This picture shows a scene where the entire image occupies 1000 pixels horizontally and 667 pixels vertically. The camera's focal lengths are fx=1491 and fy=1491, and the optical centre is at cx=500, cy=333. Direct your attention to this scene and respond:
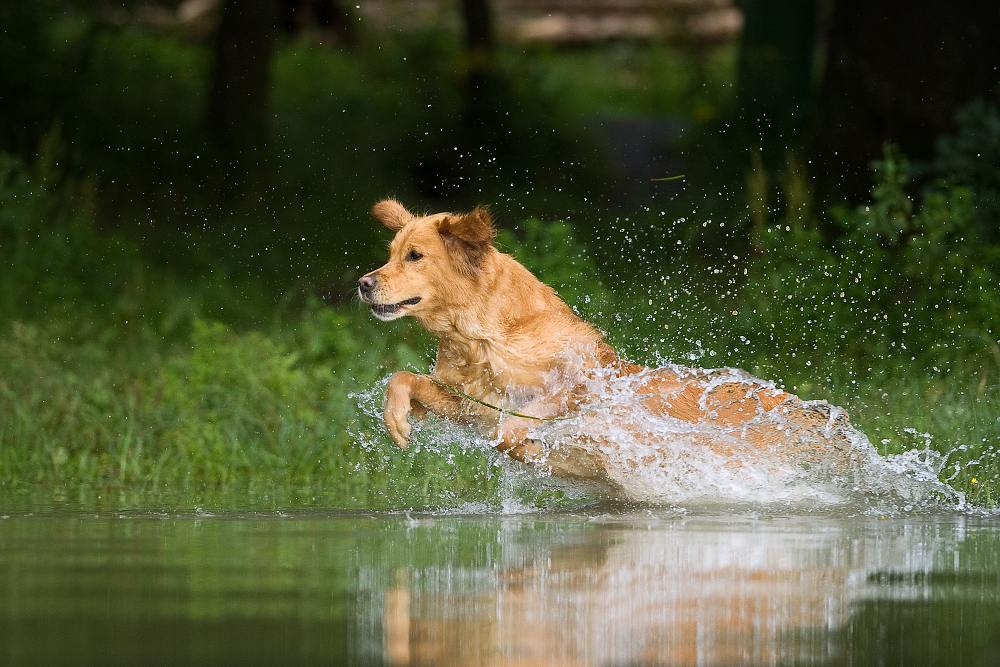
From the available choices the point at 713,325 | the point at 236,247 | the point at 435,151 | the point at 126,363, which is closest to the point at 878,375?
the point at 713,325

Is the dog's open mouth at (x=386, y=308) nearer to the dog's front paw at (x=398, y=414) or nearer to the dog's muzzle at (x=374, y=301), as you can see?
the dog's muzzle at (x=374, y=301)

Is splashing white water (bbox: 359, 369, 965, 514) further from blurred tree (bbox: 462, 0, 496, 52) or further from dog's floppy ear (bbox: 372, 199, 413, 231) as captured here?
blurred tree (bbox: 462, 0, 496, 52)

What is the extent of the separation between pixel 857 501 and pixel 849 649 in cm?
303

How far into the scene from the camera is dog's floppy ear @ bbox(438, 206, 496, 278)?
6.57 m

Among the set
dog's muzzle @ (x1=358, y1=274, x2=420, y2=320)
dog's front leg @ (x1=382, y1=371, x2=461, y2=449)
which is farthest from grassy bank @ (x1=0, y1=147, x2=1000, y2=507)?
dog's muzzle @ (x1=358, y1=274, x2=420, y2=320)

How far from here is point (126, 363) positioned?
9.63m

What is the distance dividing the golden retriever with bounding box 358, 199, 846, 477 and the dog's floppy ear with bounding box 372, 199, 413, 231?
0.38ft

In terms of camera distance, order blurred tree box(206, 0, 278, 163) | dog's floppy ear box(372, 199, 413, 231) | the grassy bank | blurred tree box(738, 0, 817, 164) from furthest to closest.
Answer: blurred tree box(206, 0, 278, 163) → blurred tree box(738, 0, 817, 164) → the grassy bank → dog's floppy ear box(372, 199, 413, 231)

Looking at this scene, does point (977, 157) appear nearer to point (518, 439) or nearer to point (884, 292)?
point (884, 292)

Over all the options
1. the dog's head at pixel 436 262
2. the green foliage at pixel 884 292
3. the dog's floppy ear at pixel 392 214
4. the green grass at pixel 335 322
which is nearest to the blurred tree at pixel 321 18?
the green grass at pixel 335 322

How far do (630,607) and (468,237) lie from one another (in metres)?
2.70

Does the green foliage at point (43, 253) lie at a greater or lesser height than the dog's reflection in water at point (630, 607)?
greater

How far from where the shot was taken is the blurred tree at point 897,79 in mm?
12016

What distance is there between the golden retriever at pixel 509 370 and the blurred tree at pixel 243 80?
420 inches
